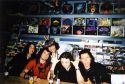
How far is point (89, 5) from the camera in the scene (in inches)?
92.6

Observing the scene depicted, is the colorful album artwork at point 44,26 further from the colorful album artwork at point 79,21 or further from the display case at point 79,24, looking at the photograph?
the colorful album artwork at point 79,21

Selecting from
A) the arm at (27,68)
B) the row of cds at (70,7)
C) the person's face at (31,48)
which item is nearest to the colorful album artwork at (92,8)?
the row of cds at (70,7)

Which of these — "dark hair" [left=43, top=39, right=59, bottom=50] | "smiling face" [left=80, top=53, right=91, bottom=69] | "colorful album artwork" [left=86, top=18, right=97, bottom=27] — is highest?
"colorful album artwork" [left=86, top=18, right=97, bottom=27]

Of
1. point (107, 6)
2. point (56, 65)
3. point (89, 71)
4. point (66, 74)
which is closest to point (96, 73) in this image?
point (89, 71)

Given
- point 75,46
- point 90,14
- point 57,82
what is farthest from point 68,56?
point 90,14

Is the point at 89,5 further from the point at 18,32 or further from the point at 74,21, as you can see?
the point at 18,32

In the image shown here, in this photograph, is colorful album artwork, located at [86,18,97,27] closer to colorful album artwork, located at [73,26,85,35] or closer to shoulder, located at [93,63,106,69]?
colorful album artwork, located at [73,26,85,35]

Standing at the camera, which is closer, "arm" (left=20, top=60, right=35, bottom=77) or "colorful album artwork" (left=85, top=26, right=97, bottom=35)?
"colorful album artwork" (left=85, top=26, right=97, bottom=35)

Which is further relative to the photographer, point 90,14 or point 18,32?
point 18,32

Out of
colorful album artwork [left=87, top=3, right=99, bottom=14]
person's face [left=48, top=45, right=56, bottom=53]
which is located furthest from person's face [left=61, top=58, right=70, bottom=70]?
colorful album artwork [left=87, top=3, right=99, bottom=14]

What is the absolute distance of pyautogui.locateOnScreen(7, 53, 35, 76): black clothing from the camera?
2.48 meters

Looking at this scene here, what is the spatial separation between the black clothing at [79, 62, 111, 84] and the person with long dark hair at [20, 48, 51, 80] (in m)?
0.34

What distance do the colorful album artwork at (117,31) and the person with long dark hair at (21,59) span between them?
2.47 feet

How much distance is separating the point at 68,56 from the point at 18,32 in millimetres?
558
